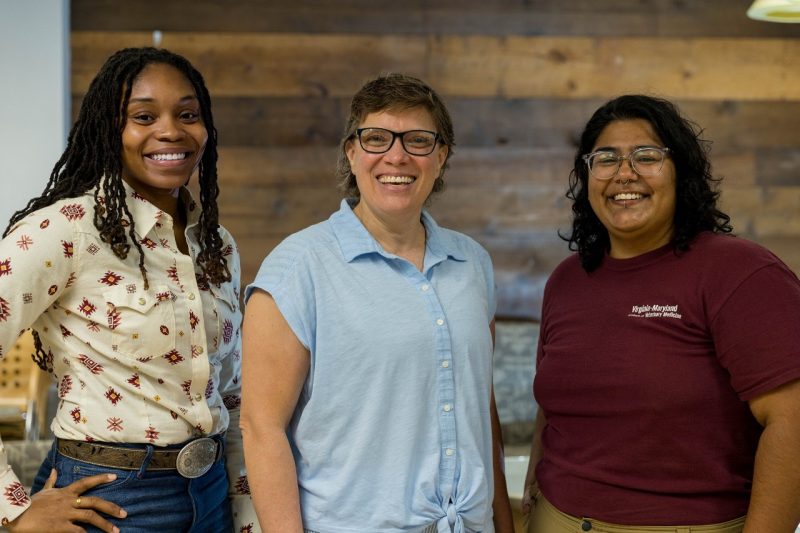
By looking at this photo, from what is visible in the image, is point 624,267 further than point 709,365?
Yes

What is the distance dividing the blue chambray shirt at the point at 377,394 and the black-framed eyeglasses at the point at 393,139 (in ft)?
0.55

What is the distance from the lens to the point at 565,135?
4516mm

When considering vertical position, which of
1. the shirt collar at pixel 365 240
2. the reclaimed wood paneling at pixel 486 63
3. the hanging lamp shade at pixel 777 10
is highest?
the hanging lamp shade at pixel 777 10

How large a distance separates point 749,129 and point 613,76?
73cm

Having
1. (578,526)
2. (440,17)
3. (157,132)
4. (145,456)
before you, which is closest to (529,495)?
(578,526)

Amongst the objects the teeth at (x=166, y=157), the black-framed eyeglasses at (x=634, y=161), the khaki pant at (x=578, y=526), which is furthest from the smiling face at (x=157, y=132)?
the khaki pant at (x=578, y=526)

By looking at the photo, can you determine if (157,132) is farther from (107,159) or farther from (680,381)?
(680,381)

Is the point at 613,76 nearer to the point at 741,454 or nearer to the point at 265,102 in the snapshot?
the point at 265,102

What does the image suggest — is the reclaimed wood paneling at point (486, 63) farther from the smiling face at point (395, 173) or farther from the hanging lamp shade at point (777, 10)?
the smiling face at point (395, 173)

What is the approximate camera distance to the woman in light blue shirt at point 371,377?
1548mm

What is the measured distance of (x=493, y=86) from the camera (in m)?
4.46

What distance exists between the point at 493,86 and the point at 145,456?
127 inches

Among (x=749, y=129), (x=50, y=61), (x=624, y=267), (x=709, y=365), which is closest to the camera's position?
(x=709, y=365)

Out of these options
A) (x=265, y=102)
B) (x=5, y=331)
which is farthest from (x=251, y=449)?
(x=265, y=102)
